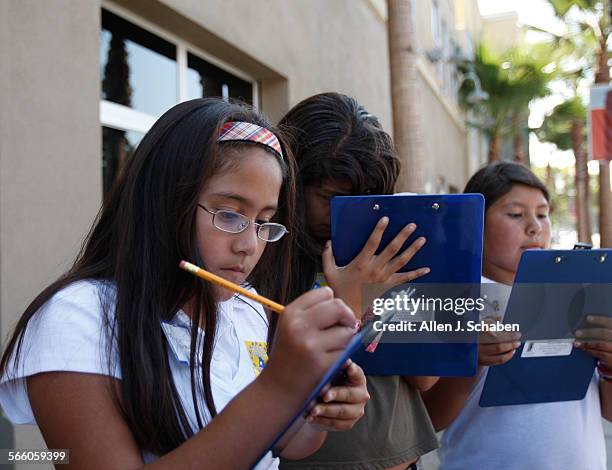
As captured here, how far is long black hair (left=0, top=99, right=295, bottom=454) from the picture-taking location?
3.36 ft

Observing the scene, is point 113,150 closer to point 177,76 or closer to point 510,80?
point 177,76

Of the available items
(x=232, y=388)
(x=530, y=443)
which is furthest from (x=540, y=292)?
(x=232, y=388)

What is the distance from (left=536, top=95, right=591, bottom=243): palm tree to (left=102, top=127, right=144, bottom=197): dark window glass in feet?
39.4

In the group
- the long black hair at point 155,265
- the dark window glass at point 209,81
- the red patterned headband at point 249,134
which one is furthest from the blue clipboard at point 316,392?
the dark window glass at point 209,81

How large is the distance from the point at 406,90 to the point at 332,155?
330 cm

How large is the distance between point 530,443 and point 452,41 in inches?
587

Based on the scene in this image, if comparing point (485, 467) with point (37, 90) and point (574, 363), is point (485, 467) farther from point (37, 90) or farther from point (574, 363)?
point (37, 90)

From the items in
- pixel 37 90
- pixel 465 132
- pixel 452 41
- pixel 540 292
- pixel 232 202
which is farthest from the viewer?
pixel 465 132

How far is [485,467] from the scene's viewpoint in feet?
5.89

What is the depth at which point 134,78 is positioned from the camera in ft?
12.5

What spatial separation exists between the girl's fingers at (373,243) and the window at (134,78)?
2.33 metres

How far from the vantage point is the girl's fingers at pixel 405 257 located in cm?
136

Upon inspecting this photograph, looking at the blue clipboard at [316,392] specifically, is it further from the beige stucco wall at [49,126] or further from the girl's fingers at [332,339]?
the beige stucco wall at [49,126]

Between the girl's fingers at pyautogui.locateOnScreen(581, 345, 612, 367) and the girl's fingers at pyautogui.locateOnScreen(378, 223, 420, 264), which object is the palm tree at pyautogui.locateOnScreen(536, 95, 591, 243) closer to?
the girl's fingers at pyautogui.locateOnScreen(581, 345, 612, 367)
